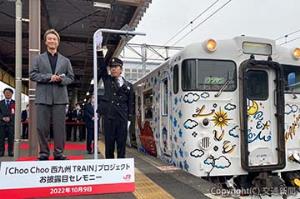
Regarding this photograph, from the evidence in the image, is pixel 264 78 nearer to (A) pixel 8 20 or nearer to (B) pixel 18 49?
(B) pixel 18 49

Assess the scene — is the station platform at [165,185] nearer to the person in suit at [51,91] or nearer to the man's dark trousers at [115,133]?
the man's dark trousers at [115,133]

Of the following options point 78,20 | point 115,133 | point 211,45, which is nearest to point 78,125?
point 78,20

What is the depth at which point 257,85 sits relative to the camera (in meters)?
6.17

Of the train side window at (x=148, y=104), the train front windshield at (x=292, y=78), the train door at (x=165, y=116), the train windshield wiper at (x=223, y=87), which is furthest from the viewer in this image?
the train side window at (x=148, y=104)

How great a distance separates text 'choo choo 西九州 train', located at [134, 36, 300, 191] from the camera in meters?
5.69

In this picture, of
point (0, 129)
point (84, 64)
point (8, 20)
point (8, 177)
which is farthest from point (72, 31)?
point (8, 177)

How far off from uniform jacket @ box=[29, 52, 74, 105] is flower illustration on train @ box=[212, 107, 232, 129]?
250cm

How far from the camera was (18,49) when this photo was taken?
4.56 meters

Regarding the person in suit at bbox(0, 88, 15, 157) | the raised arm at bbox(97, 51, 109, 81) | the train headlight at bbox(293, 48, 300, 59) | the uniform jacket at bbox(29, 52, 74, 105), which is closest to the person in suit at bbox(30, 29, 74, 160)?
the uniform jacket at bbox(29, 52, 74, 105)

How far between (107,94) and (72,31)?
23.7ft

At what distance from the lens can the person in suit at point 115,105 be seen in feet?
16.2

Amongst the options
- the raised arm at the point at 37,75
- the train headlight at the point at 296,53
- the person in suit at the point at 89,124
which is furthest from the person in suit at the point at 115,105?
the person in suit at the point at 89,124

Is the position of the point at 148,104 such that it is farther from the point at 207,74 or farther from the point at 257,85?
the point at 257,85
